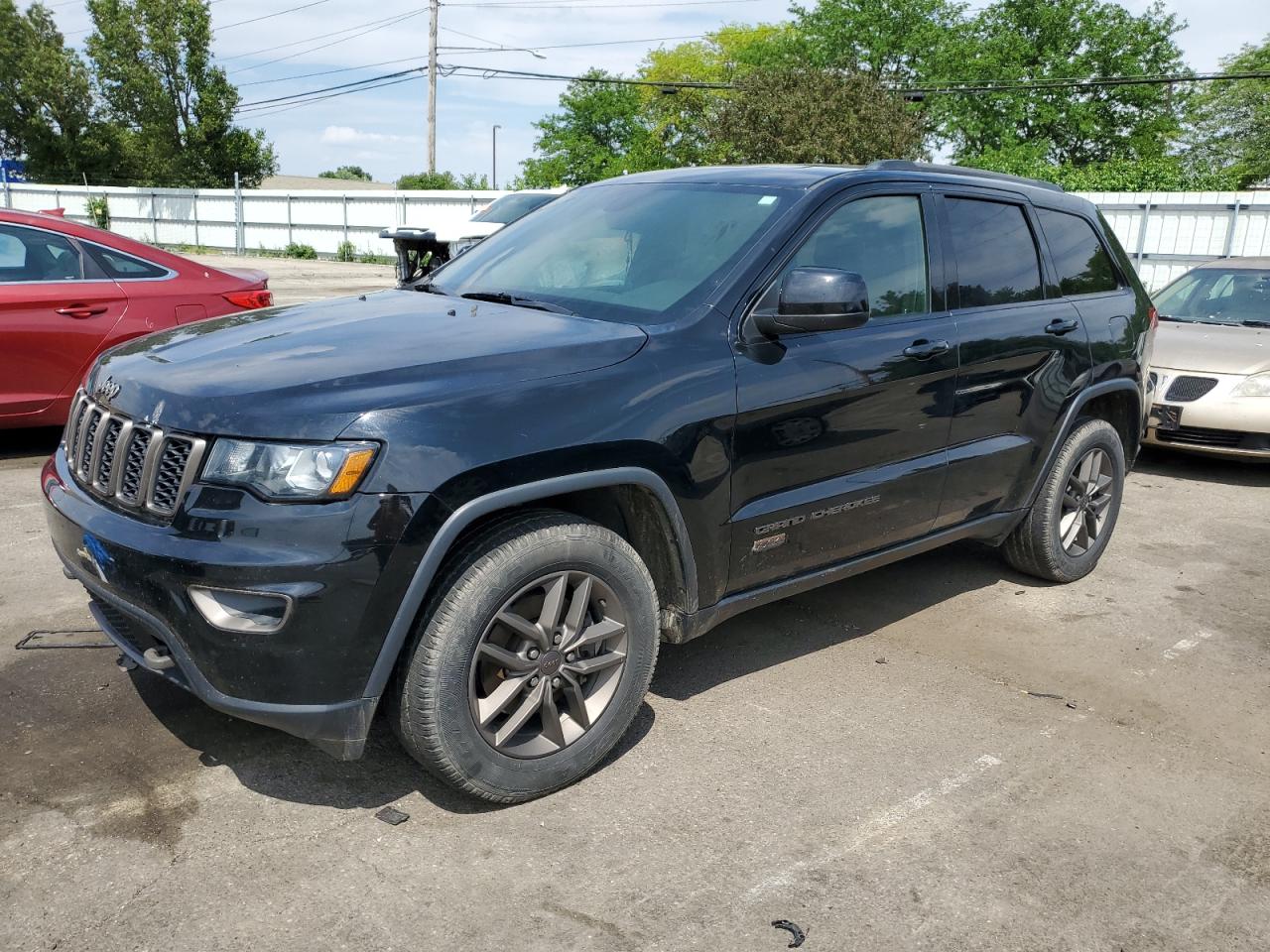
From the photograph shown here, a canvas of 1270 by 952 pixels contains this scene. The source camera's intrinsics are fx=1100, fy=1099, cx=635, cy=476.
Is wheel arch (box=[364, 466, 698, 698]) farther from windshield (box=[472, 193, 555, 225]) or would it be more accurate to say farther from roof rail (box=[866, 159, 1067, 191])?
windshield (box=[472, 193, 555, 225])

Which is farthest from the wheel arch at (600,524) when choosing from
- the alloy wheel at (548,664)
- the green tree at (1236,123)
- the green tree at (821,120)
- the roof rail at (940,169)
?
the green tree at (1236,123)

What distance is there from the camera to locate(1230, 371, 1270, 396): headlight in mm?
7617

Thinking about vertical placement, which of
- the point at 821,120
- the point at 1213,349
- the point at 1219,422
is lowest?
the point at 1219,422

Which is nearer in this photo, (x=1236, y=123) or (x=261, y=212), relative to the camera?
(x=261, y=212)

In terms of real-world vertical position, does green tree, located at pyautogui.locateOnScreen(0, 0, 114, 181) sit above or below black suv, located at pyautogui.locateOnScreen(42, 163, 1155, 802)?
above

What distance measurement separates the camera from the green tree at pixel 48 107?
5153 centimetres

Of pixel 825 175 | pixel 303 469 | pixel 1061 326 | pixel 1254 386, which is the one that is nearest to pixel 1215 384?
pixel 1254 386

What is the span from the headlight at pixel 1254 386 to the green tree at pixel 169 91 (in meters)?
47.0

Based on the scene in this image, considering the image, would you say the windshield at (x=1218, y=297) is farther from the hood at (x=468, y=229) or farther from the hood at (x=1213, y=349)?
the hood at (x=468, y=229)

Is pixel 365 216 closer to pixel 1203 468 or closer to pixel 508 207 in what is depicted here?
pixel 508 207

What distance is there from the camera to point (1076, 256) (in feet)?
16.6

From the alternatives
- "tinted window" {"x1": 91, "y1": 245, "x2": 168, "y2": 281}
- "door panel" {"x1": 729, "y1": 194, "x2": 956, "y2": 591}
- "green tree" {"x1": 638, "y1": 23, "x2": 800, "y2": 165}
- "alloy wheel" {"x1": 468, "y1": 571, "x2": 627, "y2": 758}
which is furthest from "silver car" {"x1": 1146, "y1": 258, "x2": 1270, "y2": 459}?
"green tree" {"x1": 638, "y1": 23, "x2": 800, "y2": 165}

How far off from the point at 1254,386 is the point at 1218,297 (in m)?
1.73

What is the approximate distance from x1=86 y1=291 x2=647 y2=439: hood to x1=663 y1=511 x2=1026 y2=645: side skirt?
3.01 feet
